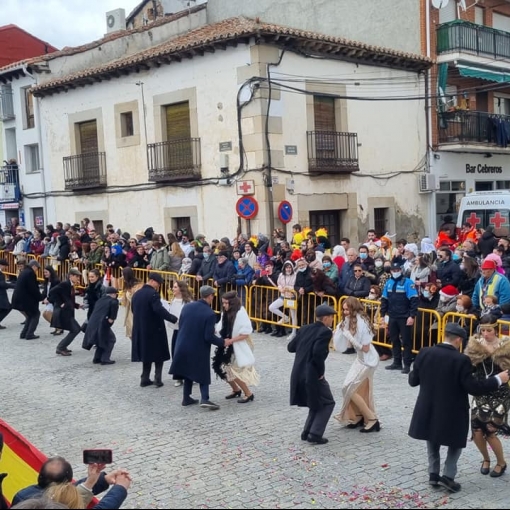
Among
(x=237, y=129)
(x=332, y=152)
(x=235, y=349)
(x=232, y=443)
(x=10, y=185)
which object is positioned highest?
(x=237, y=129)

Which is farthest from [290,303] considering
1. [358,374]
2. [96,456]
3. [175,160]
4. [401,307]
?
[175,160]

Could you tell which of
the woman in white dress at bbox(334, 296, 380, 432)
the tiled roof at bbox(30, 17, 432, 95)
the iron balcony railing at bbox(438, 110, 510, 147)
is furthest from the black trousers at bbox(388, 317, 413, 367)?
the iron balcony railing at bbox(438, 110, 510, 147)

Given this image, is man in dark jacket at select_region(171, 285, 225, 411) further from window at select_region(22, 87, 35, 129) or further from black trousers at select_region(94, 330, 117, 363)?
window at select_region(22, 87, 35, 129)

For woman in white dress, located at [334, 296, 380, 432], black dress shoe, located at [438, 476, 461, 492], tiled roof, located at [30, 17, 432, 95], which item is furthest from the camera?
tiled roof, located at [30, 17, 432, 95]

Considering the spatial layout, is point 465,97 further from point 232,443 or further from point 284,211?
point 232,443

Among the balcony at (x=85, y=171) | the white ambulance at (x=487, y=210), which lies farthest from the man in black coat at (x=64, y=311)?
the balcony at (x=85, y=171)

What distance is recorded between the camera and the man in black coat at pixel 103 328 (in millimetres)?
11289

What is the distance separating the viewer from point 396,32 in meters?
21.7

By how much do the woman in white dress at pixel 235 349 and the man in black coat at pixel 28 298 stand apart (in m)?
5.62

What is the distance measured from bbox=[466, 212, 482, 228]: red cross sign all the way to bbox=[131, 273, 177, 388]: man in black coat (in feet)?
32.2

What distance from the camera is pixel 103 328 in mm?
11344

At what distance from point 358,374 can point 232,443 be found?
61.3 inches

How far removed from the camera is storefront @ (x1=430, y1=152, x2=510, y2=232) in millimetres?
22391

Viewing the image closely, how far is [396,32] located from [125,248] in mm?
10755
